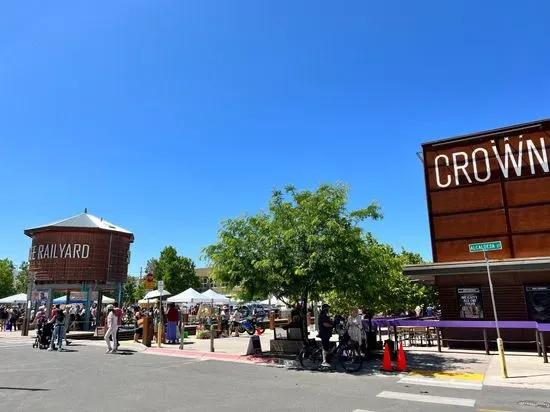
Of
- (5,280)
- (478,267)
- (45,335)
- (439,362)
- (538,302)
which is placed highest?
(5,280)

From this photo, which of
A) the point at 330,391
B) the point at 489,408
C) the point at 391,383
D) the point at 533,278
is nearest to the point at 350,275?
the point at 391,383

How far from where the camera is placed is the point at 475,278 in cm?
1681

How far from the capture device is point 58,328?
1842 centimetres

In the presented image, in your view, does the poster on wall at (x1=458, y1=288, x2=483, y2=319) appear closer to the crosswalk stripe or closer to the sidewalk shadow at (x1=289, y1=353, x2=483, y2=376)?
the sidewalk shadow at (x1=289, y1=353, x2=483, y2=376)

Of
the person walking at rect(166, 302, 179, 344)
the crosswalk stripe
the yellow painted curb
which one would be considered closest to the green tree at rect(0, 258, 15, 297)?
the person walking at rect(166, 302, 179, 344)

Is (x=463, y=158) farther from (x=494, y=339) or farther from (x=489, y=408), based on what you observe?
(x=489, y=408)

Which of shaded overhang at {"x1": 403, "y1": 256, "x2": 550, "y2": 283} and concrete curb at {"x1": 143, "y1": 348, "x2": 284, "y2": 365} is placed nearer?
shaded overhang at {"x1": 403, "y1": 256, "x2": 550, "y2": 283}

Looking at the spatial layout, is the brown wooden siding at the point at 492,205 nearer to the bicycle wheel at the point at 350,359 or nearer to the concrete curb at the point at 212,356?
the bicycle wheel at the point at 350,359

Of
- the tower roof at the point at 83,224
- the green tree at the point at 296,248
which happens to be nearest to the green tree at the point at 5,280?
the tower roof at the point at 83,224

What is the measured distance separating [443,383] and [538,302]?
741 centimetres

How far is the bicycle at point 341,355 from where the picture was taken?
40.9 ft

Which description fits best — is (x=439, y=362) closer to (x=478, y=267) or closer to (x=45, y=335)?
(x=478, y=267)

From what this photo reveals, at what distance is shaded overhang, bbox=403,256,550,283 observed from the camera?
14.4 metres

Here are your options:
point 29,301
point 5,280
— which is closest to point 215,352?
point 29,301
